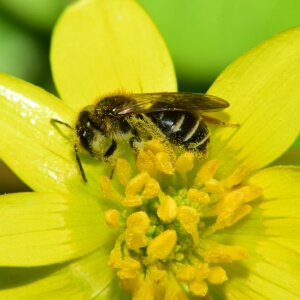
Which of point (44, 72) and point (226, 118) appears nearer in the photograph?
point (226, 118)

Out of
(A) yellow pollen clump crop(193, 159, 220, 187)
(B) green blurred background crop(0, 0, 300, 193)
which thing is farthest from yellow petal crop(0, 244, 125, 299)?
(B) green blurred background crop(0, 0, 300, 193)

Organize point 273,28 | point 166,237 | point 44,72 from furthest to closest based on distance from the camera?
point 44,72
point 273,28
point 166,237

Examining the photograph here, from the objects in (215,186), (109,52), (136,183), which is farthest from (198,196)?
(109,52)

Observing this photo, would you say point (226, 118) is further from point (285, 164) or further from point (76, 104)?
point (76, 104)

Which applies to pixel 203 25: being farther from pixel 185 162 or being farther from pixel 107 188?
pixel 107 188

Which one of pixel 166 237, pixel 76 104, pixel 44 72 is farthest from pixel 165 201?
pixel 44 72

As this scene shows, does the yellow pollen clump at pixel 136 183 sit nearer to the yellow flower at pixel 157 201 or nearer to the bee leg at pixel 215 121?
the yellow flower at pixel 157 201

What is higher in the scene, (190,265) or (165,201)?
(165,201)
